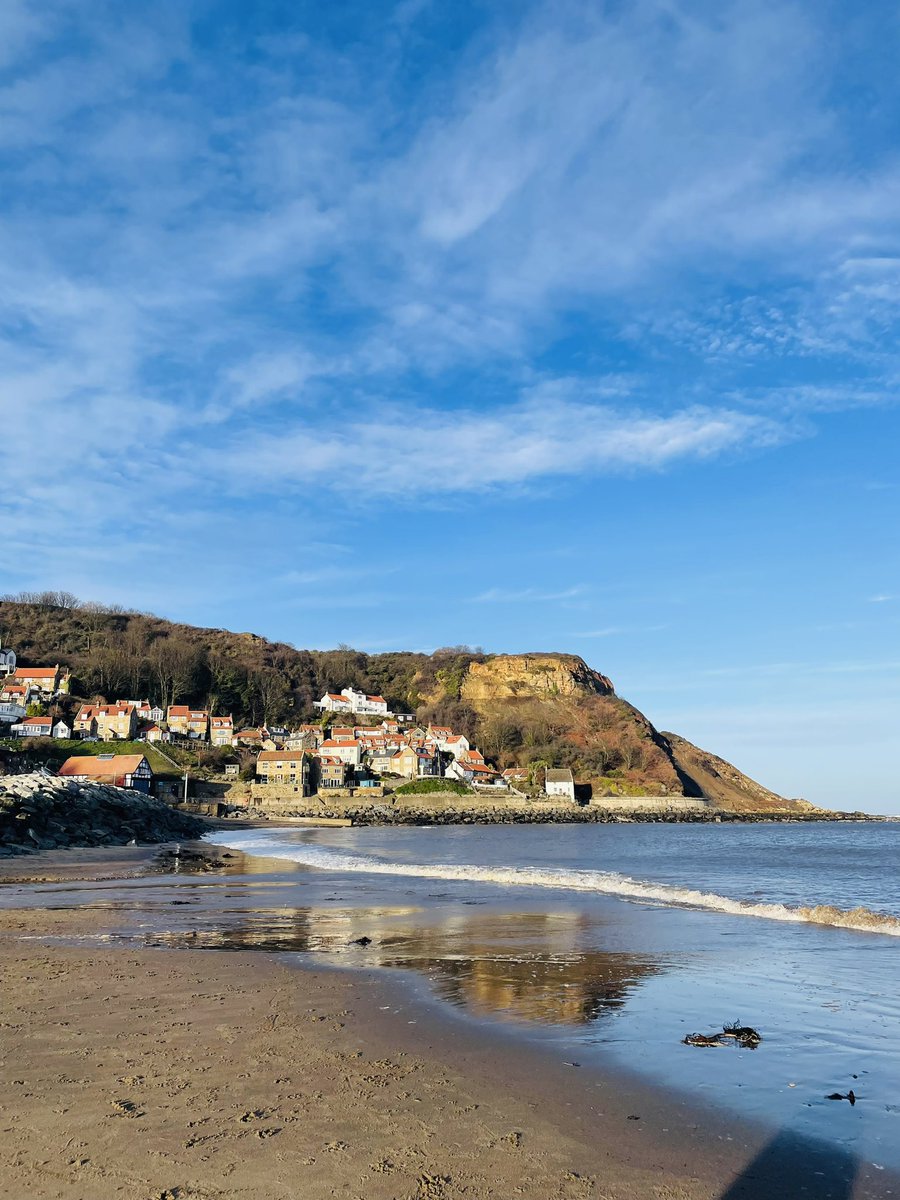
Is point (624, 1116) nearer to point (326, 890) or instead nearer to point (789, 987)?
point (789, 987)

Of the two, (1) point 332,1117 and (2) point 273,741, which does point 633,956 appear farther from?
(2) point 273,741

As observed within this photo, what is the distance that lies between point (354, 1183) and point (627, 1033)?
13.3 feet

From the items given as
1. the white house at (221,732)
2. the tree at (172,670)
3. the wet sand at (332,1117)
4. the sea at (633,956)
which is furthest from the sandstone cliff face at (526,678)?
the wet sand at (332,1117)

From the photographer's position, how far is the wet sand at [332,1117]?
4.47m

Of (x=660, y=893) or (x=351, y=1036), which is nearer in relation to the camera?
(x=351, y=1036)

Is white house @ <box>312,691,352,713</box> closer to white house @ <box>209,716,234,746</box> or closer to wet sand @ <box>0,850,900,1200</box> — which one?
white house @ <box>209,716,234,746</box>

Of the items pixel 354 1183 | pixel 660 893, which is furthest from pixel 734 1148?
pixel 660 893

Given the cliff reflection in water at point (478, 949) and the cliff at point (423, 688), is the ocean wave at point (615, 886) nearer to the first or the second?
the cliff reflection in water at point (478, 949)

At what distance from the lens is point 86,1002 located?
8.45 metres

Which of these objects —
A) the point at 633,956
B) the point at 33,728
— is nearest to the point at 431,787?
the point at 33,728

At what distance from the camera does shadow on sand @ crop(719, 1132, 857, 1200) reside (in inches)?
176

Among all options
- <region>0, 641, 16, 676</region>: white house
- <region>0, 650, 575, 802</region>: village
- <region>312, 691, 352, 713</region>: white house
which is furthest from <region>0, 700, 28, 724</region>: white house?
<region>312, 691, 352, 713</region>: white house

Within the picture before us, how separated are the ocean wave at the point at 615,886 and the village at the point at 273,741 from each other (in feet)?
185

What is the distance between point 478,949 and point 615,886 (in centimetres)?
1168
